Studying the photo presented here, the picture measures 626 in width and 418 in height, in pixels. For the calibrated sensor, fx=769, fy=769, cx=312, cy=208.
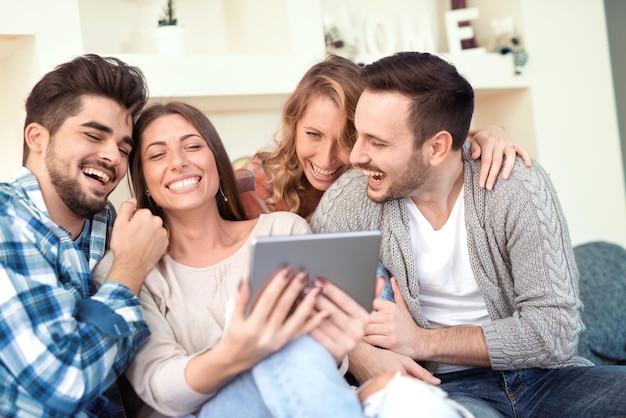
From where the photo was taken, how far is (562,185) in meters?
3.71

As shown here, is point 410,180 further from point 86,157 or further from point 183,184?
point 86,157

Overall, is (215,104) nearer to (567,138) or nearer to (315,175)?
(315,175)

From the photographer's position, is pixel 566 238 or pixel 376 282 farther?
pixel 566 238

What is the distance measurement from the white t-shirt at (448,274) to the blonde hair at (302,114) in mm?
394

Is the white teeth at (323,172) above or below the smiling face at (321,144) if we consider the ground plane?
below

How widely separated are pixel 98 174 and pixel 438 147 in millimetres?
835

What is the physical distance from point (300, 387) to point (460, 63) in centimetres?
238

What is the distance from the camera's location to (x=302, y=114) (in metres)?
2.26

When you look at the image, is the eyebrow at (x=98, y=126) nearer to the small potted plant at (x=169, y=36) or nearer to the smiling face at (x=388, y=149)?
the smiling face at (x=388, y=149)

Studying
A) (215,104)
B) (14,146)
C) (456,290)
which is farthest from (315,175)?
(14,146)

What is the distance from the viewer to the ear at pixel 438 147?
6.34ft

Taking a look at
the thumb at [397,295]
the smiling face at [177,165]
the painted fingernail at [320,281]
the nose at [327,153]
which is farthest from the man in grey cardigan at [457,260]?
the painted fingernail at [320,281]

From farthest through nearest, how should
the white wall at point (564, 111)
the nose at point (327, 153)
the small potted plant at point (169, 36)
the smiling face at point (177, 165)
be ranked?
the white wall at point (564, 111)
the small potted plant at point (169, 36)
the nose at point (327, 153)
the smiling face at point (177, 165)

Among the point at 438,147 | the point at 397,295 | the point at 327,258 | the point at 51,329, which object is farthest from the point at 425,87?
the point at 51,329
